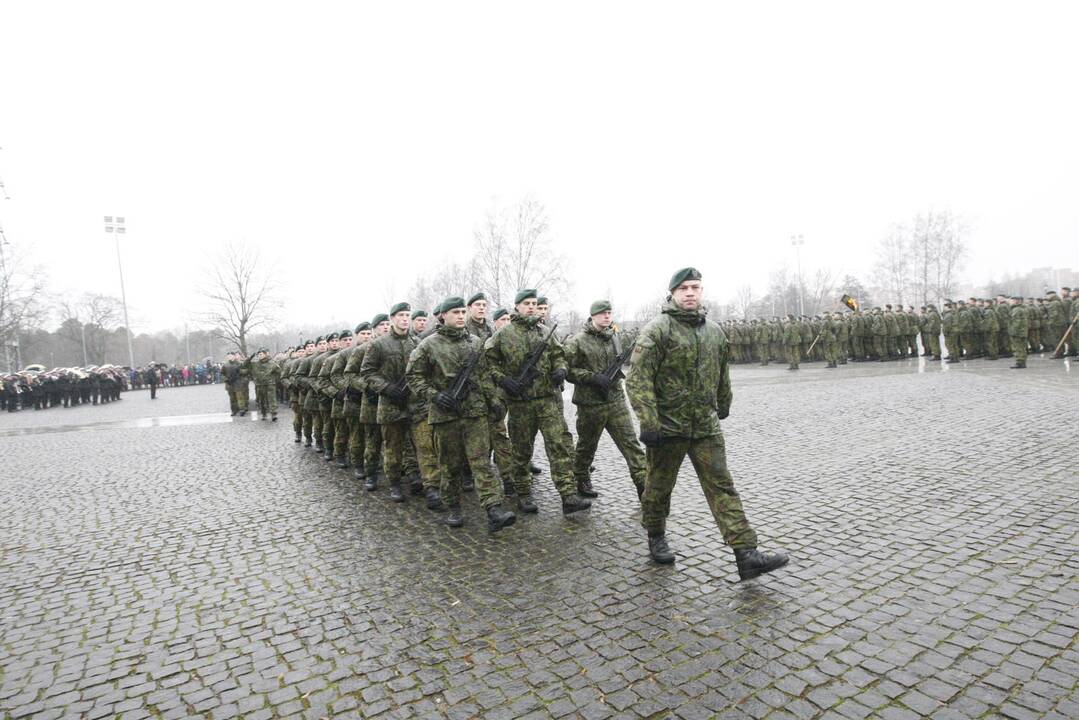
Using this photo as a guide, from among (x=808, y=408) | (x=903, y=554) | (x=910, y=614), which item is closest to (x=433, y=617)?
(x=910, y=614)

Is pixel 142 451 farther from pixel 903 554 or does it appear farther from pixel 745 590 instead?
pixel 903 554

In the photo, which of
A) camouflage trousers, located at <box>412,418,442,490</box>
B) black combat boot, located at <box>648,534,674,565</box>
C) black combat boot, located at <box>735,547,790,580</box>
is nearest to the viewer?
black combat boot, located at <box>735,547,790,580</box>

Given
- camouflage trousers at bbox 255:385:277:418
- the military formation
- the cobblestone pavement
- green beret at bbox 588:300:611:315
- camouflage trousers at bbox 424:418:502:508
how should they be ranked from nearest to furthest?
the cobblestone pavement < camouflage trousers at bbox 424:418:502:508 < green beret at bbox 588:300:611:315 < camouflage trousers at bbox 255:385:277:418 < the military formation

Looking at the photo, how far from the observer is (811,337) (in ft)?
88.7

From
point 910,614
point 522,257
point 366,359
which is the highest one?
point 522,257

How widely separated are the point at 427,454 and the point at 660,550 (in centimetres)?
320

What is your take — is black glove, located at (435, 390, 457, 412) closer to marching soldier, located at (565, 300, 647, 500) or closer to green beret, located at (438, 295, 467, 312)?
green beret, located at (438, 295, 467, 312)

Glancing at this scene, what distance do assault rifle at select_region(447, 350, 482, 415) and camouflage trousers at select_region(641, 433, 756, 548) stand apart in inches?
87.7

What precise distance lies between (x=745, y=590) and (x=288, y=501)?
5796 mm

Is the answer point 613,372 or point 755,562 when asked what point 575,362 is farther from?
point 755,562

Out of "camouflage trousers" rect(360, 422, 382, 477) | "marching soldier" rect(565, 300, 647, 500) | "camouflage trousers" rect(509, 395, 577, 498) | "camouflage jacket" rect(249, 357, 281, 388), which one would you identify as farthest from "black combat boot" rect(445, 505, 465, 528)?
"camouflage jacket" rect(249, 357, 281, 388)

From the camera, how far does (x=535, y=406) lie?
655 centimetres

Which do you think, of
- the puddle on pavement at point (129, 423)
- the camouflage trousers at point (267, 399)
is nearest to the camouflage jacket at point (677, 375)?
the camouflage trousers at point (267, 399)

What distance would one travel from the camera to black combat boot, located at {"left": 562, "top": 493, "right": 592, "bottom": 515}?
20.6 feet
